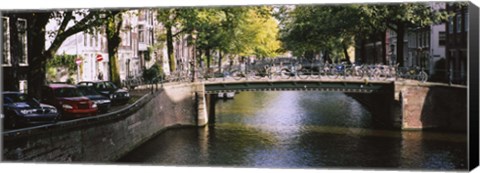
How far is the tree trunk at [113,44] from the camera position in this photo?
1783cm

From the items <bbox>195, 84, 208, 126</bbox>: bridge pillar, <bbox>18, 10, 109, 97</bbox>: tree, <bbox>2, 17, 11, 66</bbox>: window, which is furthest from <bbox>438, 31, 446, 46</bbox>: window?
<bbox>2, 17, 11, 66</bbox>: window

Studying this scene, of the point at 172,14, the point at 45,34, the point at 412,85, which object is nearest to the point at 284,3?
the point at 172,14

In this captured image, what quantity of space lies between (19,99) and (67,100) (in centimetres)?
102

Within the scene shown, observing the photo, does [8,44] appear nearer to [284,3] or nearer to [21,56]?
[21,56]

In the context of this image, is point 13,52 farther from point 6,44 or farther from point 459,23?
point 459,23

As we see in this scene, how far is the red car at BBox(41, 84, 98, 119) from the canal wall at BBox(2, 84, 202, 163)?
23 centimetres

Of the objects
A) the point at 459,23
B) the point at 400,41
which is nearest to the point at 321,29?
the point at 400,41

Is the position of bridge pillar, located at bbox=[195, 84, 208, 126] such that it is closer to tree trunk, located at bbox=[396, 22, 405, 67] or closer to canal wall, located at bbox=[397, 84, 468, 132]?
canal wall, located at bbox=[397, 84, 468, 132]

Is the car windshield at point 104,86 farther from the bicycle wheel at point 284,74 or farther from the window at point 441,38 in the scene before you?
the window at point 441,38

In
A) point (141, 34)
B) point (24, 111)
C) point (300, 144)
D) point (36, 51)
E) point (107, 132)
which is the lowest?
point (300, 144)

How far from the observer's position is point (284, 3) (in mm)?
16656

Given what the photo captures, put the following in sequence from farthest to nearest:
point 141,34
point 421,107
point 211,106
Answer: point 211,106, point 421,107, point 141,34

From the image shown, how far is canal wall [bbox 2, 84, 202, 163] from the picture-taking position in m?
15.7

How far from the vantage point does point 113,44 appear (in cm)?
1848
